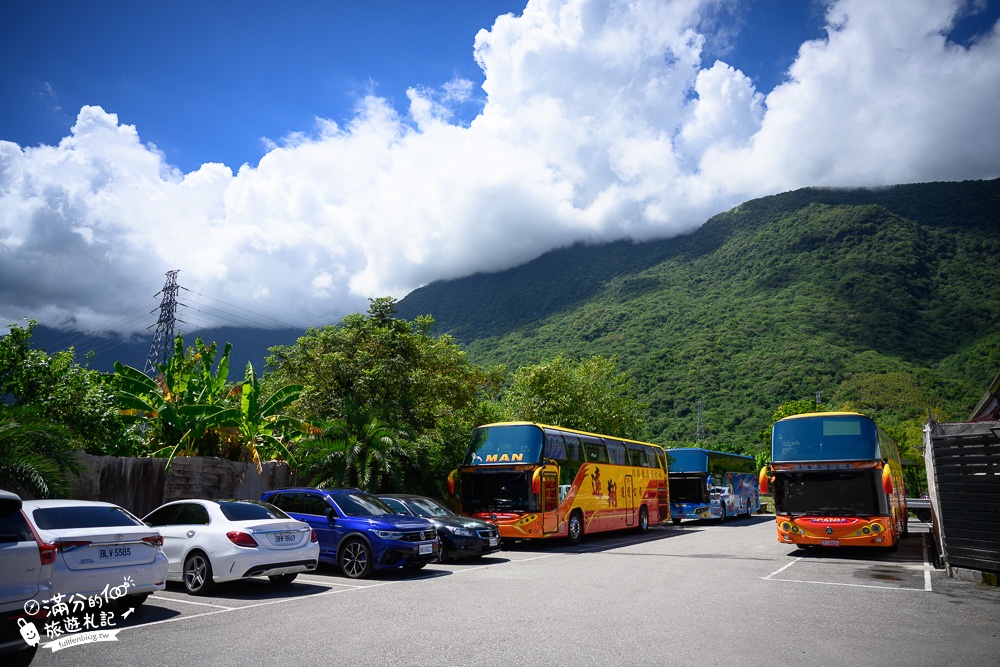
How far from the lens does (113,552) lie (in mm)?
7988

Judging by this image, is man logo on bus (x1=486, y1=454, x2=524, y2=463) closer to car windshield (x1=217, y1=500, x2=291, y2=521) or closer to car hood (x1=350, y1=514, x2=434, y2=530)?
car hood (x1=350, y1=514, x2=434, y2=530)

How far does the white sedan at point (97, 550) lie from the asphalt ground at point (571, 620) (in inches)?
20.4

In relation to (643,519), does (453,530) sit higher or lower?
higher

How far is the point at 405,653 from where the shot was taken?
263 inches

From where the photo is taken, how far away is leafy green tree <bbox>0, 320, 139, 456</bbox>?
17281mm

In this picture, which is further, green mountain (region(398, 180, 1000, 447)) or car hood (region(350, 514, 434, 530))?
green mountain (region(398, 180, 1000, 447))

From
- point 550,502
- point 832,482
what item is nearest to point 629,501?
point 550,502

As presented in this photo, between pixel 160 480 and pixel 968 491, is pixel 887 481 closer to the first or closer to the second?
pixel 968 491

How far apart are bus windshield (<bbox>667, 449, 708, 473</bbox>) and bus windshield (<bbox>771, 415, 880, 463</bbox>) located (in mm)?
14090

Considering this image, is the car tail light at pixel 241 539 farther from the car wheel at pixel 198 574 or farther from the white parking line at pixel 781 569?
the white parking line at pixel 781 569

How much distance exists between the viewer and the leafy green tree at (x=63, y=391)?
17.3m

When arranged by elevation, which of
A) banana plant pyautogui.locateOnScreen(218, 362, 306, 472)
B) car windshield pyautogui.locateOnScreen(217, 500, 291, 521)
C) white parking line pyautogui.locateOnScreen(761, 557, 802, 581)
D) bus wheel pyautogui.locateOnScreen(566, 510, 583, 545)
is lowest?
white parking line pyautogui.locateOnScreen(761, 557, 802, 581)

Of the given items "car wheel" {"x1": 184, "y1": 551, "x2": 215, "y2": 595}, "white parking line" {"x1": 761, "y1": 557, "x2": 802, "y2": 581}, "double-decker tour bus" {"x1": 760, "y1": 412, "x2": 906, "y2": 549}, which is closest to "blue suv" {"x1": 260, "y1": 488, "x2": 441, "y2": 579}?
"car wheel" {"x1": 184, "y1": 551, "x2": 215, "y2": 595}

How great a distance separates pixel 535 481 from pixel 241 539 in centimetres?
950
